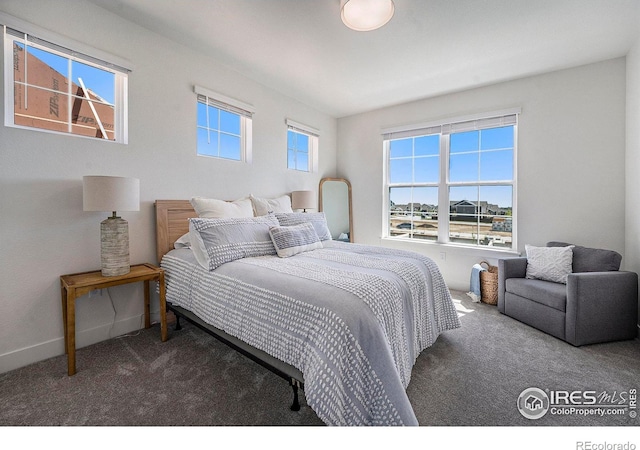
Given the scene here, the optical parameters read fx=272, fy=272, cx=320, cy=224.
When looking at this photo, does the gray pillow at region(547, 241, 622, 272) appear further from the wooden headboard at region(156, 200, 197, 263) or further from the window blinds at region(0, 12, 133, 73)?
the window blinds at region(0, 12, 133, 73)

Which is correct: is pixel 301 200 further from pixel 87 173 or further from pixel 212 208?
pixel 87 173

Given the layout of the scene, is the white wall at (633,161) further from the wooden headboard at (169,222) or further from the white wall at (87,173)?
the wooden headboard at (169,222)

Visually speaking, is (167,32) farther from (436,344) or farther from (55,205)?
(436,344)

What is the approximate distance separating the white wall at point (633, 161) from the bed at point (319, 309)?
1.96m

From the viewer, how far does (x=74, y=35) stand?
6.96 feet

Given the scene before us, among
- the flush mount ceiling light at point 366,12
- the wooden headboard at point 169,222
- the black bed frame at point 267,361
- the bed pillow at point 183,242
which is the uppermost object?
the flush mount ceiling light at point 366,12

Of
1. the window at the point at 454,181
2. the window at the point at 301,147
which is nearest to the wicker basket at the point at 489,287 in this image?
the window at the point at 454,181

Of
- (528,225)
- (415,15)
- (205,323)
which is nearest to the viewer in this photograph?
(205,323)

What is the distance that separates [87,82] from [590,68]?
16.3 ft

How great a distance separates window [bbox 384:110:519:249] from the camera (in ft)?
11.8

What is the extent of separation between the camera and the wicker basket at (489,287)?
10.5 feet
